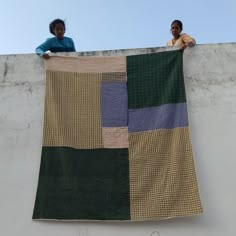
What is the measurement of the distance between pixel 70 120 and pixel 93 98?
312mm

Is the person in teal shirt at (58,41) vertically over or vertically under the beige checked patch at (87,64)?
over

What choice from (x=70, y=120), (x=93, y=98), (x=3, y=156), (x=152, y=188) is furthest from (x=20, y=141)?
(x=152, y=188)

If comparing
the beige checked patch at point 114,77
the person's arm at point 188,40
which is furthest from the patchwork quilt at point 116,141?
the person's arm at point 188,40

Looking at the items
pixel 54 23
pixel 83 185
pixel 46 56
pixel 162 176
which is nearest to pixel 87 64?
pixel 46 56

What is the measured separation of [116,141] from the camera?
396 cm

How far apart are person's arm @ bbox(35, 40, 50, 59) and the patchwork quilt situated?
0.27 ft

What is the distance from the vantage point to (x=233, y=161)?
3809 millimetres

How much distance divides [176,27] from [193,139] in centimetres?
134

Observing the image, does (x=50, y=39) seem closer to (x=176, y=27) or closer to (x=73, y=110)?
(x=73, y=110)

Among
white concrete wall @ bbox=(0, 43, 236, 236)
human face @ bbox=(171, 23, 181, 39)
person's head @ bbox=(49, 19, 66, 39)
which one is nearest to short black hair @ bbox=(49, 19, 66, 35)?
person's head @ bbox=(49, 19, 66, 39)

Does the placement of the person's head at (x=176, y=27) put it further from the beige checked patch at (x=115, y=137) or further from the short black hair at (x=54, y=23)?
the beige checked patch at (x=115, y=137)

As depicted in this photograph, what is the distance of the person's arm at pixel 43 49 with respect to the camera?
429 cm

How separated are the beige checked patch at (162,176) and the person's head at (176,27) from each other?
48.6 inches

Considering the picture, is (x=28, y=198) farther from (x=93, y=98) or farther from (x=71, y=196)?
(x=93, y=98)
